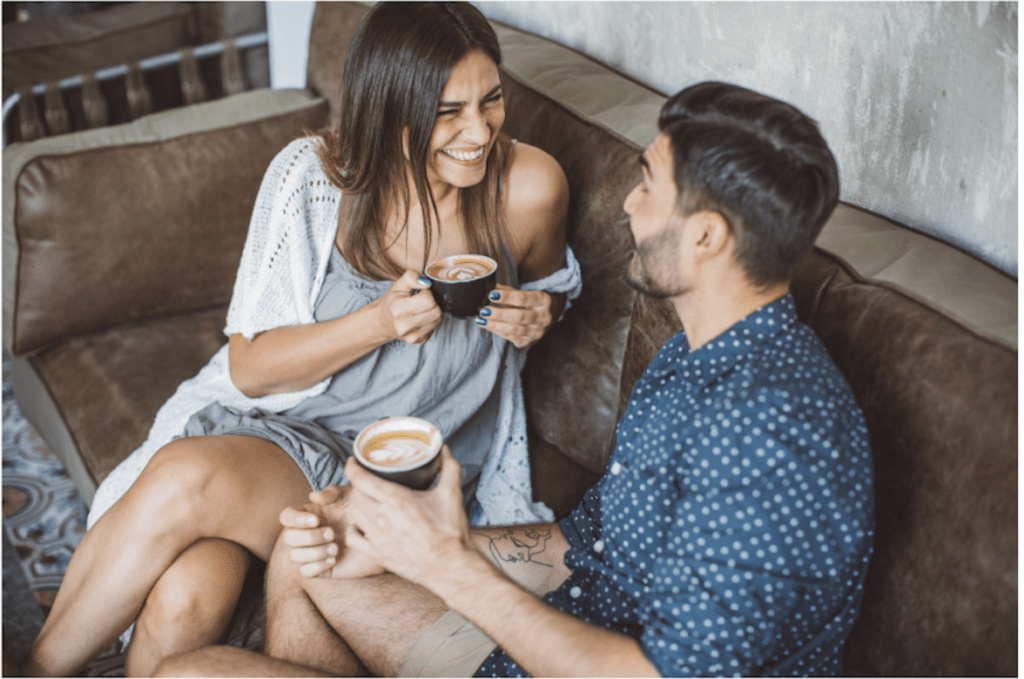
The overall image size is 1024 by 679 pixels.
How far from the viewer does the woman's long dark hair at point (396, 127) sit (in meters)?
1.40

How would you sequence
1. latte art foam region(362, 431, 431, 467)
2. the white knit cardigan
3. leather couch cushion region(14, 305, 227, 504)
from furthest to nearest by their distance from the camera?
leather couch cushion region(14, 305, 227, 504)
the white knit cardigan
latte art foam region(362, 431, 431, 467)

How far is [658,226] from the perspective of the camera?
1019mm

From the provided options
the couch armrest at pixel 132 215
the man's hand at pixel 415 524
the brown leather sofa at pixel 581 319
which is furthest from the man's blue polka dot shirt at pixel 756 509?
the couch armrest at pixel 132 215

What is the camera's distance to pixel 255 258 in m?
1.59

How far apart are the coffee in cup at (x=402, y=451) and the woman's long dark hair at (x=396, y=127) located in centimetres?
59

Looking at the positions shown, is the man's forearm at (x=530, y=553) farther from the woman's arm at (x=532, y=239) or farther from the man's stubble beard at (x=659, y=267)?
the man's stubble beard at (x=659, y=267)

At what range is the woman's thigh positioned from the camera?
4.42 ft

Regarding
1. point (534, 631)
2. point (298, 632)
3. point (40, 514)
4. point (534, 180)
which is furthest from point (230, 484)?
point (40, 514)

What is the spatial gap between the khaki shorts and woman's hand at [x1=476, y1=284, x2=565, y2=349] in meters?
0.50

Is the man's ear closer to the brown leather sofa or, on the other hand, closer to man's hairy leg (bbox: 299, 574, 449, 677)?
the brown leather sofa

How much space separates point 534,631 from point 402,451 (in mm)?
279

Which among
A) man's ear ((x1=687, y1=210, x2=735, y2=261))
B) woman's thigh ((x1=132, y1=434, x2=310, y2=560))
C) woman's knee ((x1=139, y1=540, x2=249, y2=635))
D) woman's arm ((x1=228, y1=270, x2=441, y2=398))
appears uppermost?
man's ear ((x1=687, y1=210, x2=735, y2=261))

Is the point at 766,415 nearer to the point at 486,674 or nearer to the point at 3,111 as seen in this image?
the point at 486,674

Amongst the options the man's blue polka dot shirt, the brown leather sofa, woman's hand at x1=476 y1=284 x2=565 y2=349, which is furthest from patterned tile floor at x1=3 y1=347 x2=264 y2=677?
the man's blue polka dot shirt
